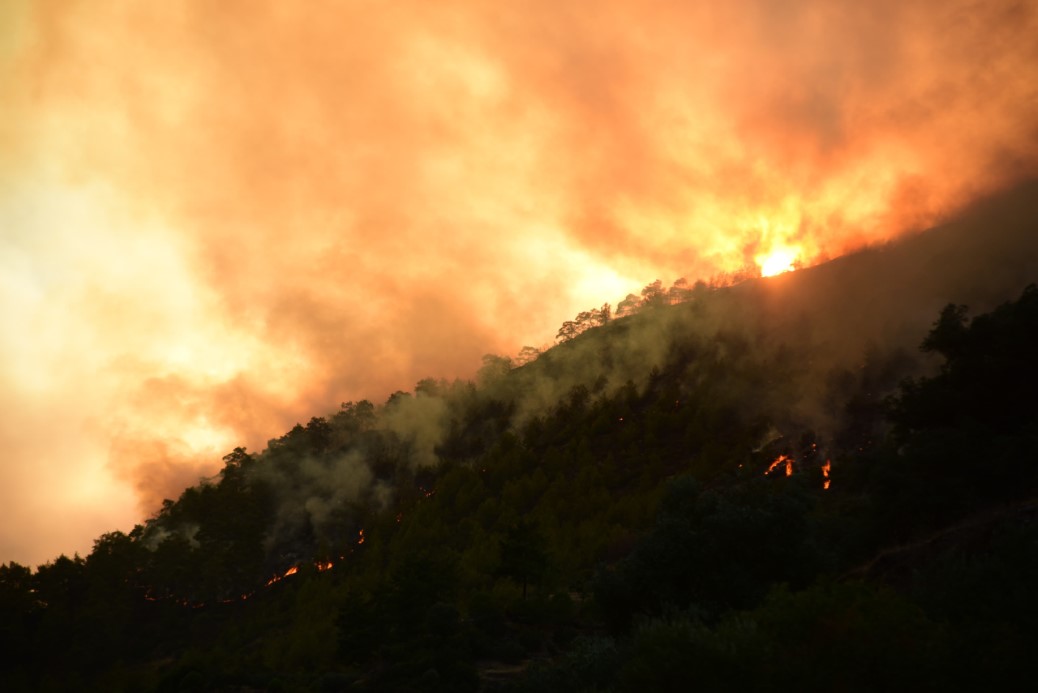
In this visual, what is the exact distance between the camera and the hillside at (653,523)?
712 inches

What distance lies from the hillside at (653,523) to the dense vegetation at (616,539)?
0.17m

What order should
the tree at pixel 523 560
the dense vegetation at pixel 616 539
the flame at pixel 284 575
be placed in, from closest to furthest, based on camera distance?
1. the dense vegetation at pixel 616 539
2. the tree at pixel 523 560
3. the flame at pixel 284 575

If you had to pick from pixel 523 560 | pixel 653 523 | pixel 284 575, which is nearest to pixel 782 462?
pixel 653 523

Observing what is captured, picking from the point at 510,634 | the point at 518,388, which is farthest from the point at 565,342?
the point at 510,634

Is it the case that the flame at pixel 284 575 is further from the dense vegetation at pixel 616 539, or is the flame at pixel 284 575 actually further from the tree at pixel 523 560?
the tree at pixel 523 560

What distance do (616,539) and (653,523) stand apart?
8.93 meters

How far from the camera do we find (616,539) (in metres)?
71.9

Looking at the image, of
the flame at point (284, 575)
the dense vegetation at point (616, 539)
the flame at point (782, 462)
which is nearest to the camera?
the dense vegetation at point (616, 539)

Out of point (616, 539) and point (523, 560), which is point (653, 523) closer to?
point (616, 539)

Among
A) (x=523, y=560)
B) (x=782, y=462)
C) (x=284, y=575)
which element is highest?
(x=284, y=575)

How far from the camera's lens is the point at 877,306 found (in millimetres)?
96062

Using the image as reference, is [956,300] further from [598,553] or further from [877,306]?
[598,553]

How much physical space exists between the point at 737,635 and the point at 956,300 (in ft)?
282

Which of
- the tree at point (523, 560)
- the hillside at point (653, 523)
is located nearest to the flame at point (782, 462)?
the hillside at point (653, 523)
